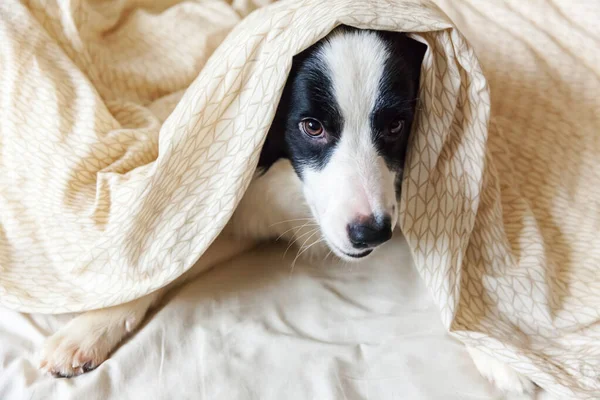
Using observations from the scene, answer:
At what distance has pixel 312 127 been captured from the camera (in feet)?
3.53

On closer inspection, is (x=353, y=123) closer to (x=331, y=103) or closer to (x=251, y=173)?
(x=331, y=103)

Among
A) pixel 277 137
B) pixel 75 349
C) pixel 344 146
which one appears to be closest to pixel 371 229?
pixel 344 146

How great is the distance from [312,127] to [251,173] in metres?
0.15

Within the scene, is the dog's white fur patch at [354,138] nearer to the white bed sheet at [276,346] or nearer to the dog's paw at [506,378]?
the white bed sheet at [276,346]

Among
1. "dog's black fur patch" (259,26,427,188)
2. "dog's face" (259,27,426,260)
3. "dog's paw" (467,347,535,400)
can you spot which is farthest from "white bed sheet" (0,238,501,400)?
"dog's black fur patch" (259,26,427,188)

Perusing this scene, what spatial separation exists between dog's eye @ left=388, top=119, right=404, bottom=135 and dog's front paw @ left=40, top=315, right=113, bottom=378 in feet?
2.24

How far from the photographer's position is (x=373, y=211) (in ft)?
3.18

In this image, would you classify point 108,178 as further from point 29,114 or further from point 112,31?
point 112,31

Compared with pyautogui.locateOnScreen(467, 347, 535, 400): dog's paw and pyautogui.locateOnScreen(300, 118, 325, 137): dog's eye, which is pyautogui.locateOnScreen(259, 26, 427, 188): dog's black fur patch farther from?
pyautogui.locateOnScreen(467, 347, 535, 400): dog's paw

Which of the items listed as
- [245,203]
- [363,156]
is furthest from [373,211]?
[245,203]

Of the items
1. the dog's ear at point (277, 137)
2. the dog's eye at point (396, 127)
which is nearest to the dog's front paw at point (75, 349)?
the dog's ear at point (277, 137)

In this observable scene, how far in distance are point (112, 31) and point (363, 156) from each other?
1046 millimetres

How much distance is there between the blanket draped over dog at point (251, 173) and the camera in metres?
1.04

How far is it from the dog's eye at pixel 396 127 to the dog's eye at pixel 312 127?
0.13m
